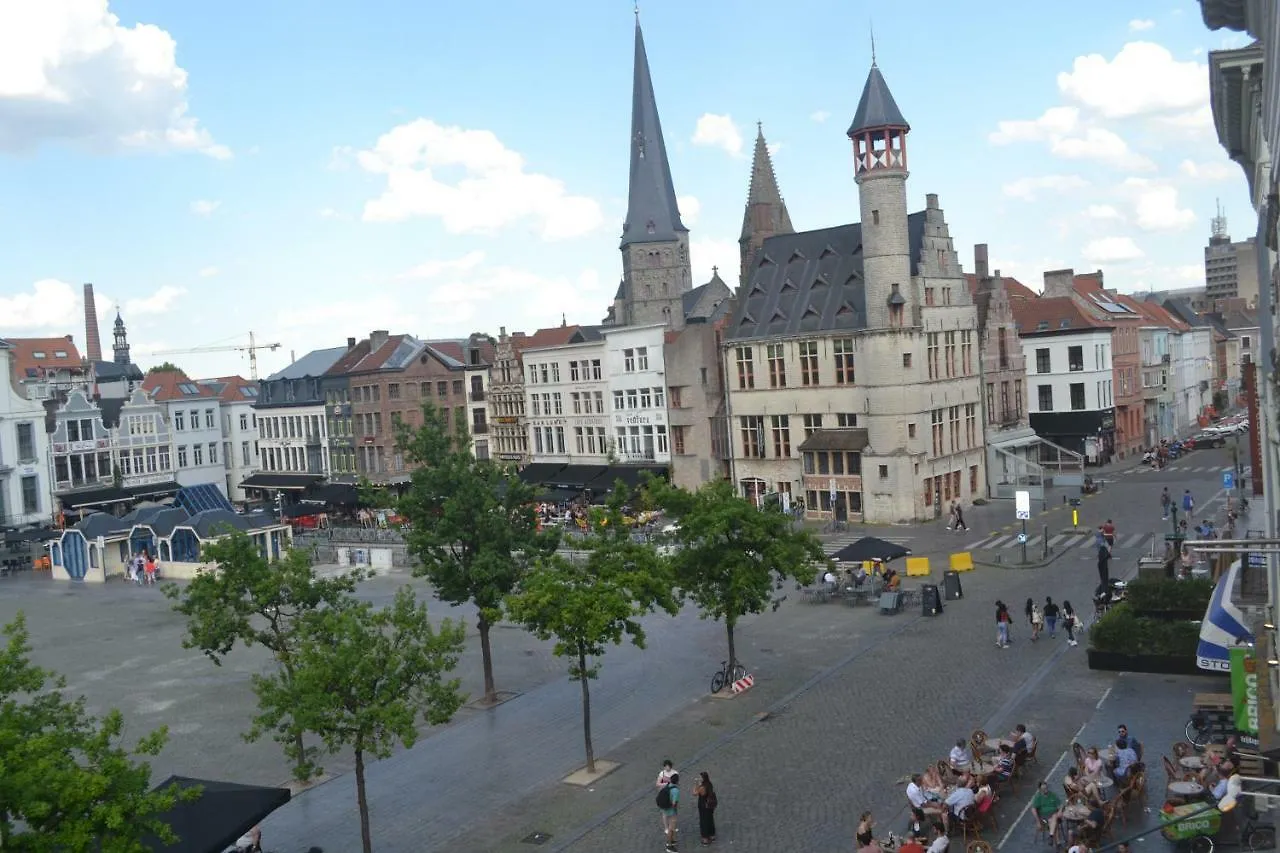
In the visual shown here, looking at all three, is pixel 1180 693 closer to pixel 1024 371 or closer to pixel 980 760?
pixel 980 760

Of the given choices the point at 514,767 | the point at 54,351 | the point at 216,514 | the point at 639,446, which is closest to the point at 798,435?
the point at 639,446

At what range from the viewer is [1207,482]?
A: 58.7 meters

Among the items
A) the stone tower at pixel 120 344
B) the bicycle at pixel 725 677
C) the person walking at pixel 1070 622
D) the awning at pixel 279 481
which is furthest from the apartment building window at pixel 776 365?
the stone tower at pixel 120 344

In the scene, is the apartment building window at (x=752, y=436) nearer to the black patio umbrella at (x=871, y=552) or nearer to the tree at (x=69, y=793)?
the black patio umbrella at (x=871, y=552)

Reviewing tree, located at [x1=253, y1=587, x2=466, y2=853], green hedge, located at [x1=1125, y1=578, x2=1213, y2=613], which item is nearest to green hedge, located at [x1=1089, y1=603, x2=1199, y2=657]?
green hedge, located at [x1=1125, y1=578, x2=1213, y2=613]

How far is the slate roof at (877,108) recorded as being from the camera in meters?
53.7

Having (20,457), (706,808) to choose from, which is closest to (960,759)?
(706,808)

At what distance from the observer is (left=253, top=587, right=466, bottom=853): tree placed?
1814 cm

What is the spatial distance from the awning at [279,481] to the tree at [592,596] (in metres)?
62.3

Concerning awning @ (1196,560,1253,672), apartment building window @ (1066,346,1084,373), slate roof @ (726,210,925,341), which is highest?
slate roof @ (726,210,925,341)

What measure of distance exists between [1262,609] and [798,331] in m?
33.7

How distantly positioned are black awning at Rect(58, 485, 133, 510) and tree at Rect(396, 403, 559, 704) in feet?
181

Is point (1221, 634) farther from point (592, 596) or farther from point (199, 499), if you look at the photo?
point (199, 499)

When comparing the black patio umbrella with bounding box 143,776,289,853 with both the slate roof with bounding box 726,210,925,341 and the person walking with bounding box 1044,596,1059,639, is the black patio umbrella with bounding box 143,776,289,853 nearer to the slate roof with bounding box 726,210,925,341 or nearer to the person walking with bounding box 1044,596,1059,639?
the person walking with bounding box 1044,596,1059,639
